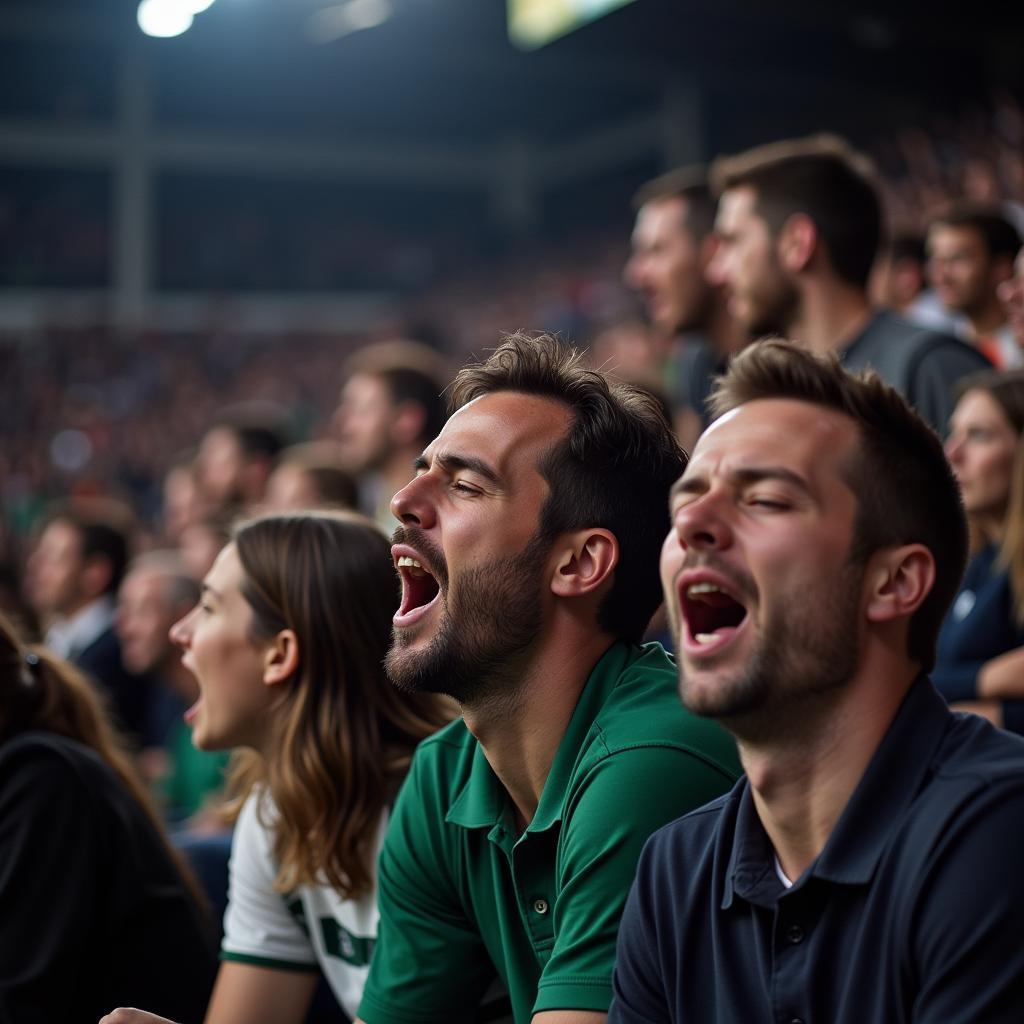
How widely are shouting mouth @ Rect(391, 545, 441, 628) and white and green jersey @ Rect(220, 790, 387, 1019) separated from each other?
0.52 m

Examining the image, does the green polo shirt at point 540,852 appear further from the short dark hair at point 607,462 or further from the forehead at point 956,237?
the forehead at point 956,237

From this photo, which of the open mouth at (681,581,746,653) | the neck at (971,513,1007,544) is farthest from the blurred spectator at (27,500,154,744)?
the open mouth at (681,581,746,653)

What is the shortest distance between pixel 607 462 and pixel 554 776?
448 millimetres

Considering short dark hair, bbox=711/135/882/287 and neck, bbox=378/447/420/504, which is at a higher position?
short dark hair, bbox=711/135/882/287

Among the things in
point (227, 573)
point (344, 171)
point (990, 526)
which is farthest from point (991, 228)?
point (344, 171)

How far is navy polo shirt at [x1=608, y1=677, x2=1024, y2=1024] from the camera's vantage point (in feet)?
4.42

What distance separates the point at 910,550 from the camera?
1.56 m

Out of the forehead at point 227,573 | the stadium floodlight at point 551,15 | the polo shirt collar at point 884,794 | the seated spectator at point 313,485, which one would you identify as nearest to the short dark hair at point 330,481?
the seated spectator at point 313,485

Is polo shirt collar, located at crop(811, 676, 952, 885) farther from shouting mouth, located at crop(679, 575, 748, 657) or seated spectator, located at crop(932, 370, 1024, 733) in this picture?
seated spectator, located at crop(932, 370, 1024, 733)

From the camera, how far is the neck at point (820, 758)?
1541mm

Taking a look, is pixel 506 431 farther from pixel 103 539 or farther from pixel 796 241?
pixel 103 539

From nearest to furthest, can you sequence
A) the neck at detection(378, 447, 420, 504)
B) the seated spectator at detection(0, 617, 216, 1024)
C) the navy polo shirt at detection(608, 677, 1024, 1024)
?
the navy polo shirt at detection(608, 677, 1024, 1024), the seated spectator at detection(0, 617, 216, 1024), the neck at detection(378, 447, 420, 504)

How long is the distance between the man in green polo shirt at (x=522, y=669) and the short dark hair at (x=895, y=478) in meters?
0.45

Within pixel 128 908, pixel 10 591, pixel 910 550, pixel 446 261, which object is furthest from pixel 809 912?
pixel 446 261
